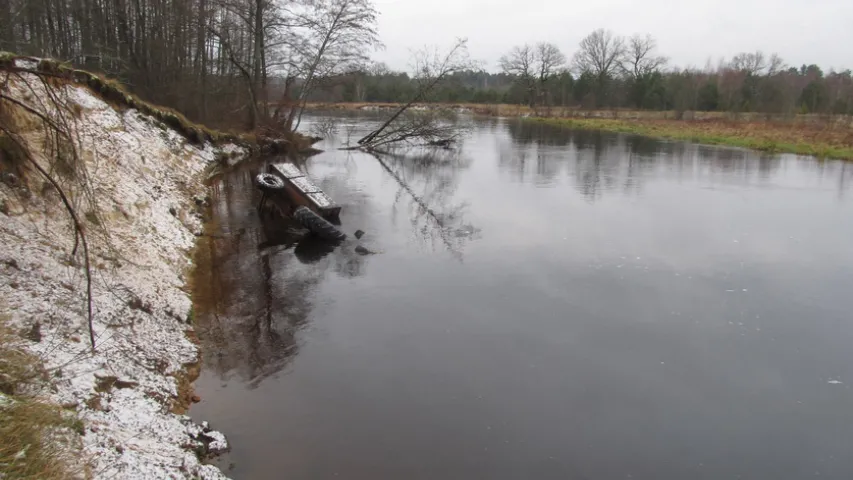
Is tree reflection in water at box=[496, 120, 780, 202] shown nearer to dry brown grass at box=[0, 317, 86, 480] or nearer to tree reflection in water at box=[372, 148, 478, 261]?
tree reflection in water at box=[372, 148, 478, 261]

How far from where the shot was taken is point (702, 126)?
1841 inches

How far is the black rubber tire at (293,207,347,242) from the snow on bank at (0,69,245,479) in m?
2.65

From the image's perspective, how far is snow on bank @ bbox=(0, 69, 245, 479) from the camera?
16.5ft

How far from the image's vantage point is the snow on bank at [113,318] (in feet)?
16.5

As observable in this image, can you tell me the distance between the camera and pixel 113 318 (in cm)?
683

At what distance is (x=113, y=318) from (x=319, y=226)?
254 inches

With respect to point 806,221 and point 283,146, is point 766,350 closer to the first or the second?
point 806,221

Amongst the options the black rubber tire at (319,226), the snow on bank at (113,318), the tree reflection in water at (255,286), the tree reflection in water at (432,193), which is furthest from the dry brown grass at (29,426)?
the tree reflection in water at (432,193)

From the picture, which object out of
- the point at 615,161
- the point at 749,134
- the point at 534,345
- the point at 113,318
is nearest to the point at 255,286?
the point at 113,318

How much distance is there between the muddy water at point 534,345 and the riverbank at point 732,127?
20032 mm

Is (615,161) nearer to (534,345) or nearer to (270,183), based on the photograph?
(270,183)

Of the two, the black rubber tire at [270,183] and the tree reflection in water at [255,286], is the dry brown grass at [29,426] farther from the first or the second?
the black rubber tire at [270,183]

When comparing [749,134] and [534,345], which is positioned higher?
[749,134]

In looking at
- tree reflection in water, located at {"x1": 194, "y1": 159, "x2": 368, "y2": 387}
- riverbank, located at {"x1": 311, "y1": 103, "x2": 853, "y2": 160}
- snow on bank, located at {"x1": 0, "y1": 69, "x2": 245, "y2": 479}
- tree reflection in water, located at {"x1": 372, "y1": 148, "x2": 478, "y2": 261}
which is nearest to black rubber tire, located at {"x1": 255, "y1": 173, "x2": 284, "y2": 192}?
tree reflection in water, located at {"x1": 194, "y1": 159, "x2": 368, "y2": 387}
